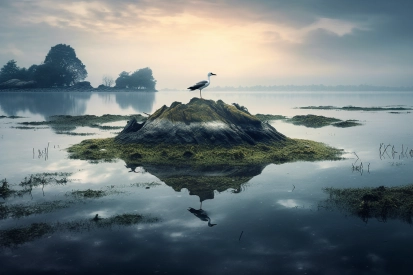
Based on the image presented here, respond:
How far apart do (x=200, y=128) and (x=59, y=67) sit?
17145 centimetres

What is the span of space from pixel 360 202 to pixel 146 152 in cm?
1689

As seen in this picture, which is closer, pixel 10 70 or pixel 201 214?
pixel 201 214

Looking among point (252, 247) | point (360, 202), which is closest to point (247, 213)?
point (252, 247)

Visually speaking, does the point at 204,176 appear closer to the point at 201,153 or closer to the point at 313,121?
the point at 201,153

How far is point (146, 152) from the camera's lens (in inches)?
1080

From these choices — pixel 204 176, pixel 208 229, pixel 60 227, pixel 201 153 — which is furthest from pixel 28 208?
pixel 201 153

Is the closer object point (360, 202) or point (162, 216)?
point (162, 216)

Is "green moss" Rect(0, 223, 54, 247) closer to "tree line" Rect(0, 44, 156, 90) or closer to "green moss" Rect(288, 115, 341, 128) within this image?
"green moss" Rect(288, 115, 341, 128)

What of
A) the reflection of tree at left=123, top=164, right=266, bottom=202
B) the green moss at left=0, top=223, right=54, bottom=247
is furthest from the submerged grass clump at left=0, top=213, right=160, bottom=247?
the reflection of tree at left=123, top=164, right=266, bottom=202

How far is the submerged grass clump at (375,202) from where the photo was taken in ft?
47.9

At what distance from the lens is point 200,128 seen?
30375 millimetres

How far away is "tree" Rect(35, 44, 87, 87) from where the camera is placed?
567 feet

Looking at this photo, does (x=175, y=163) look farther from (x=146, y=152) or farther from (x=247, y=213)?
(x=247, y=213)

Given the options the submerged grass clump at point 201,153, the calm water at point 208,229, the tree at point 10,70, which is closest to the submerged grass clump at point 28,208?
the calm water at point 208,229
